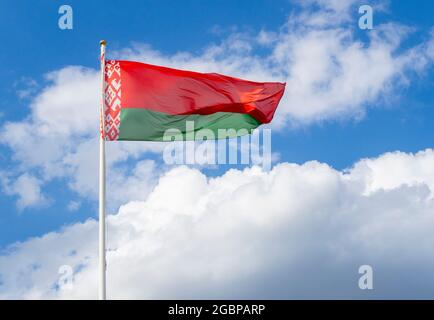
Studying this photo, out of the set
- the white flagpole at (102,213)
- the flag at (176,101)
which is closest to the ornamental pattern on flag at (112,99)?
the flag at (176,101)

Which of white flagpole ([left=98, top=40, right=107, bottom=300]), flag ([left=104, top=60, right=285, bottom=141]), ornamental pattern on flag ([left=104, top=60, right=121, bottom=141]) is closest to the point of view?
white flagpole ([left=98, top=40, right=107, bottom=300])

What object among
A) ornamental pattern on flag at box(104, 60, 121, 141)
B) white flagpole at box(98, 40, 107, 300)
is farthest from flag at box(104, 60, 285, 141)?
white flagpole at box(98, 40, 107, 300)

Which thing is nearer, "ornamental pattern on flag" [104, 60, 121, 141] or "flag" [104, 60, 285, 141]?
"ornamental pattern on flag" [104, 60, 121, 141]

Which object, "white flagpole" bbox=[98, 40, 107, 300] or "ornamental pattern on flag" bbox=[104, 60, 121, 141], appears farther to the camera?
"ornamental pattern on flag" bbox=[104, 60, 121, 141]

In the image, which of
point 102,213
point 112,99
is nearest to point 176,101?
point 112,99

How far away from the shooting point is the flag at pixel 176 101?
78.5 feet

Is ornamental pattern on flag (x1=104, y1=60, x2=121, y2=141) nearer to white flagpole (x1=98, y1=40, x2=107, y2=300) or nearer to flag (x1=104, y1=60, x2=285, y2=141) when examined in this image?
flag (x1=104, y1=60, x2=285, y2=141)

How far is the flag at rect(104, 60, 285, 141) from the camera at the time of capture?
78.5ft

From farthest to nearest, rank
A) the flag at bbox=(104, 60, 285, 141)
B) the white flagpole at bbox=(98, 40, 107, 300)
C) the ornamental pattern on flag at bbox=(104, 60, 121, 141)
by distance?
Result: the flag at bbox=(104, 60, 285, 141) < the ornamental pattern on flag at bbox=(104, 60, 121, 141) < the white flagpole at bbox=(98, 40, 107, 300)

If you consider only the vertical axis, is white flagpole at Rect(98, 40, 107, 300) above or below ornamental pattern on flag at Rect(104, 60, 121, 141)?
below

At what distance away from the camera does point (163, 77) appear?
2523 centimetres

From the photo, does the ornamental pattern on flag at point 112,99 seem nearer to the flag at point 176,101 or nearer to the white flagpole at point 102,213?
the flag at point 176,101
